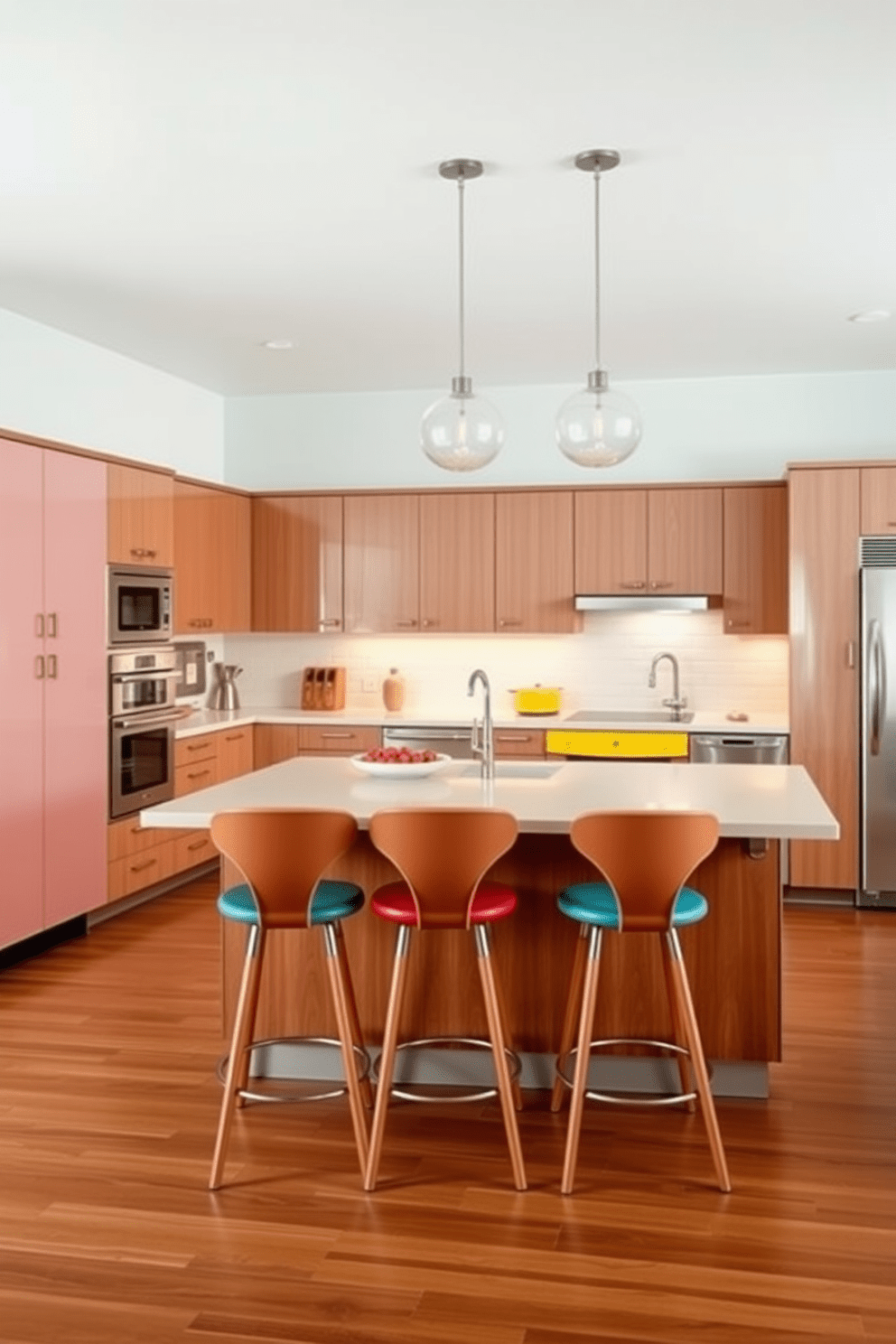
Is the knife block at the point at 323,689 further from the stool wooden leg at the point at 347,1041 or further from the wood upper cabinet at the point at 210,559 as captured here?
the stool wooden leg at the point at 347,1041

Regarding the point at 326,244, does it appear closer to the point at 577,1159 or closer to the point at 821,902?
the point at 577,1159

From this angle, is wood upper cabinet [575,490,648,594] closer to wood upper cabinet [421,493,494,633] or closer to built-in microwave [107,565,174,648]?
wood upper cabinet [421,493,494,633]

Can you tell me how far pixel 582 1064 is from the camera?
336cm

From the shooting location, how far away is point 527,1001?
157 inches

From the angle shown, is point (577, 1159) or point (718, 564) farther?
point (718, 564)

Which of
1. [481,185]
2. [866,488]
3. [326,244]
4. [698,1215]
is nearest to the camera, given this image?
[698,1215]

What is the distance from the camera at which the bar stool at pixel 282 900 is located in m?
3.34

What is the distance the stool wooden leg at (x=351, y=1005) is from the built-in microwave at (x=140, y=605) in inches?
107

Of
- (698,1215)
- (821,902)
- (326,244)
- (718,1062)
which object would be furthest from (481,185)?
(821,902)

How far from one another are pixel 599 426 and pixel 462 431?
422 mm

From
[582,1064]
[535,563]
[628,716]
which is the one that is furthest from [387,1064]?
[535,563]

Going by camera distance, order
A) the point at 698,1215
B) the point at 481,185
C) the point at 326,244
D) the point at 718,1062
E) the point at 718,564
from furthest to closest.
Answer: the point at 718,564 → the point at 326,244 → the point at 481,185 → the point at 718,1062 → the point at 698,1215

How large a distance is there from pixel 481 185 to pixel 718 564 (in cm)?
346

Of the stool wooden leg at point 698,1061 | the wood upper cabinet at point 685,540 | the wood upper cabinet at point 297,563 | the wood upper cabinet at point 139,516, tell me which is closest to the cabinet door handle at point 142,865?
the wood upper cabinet at point 139,516
